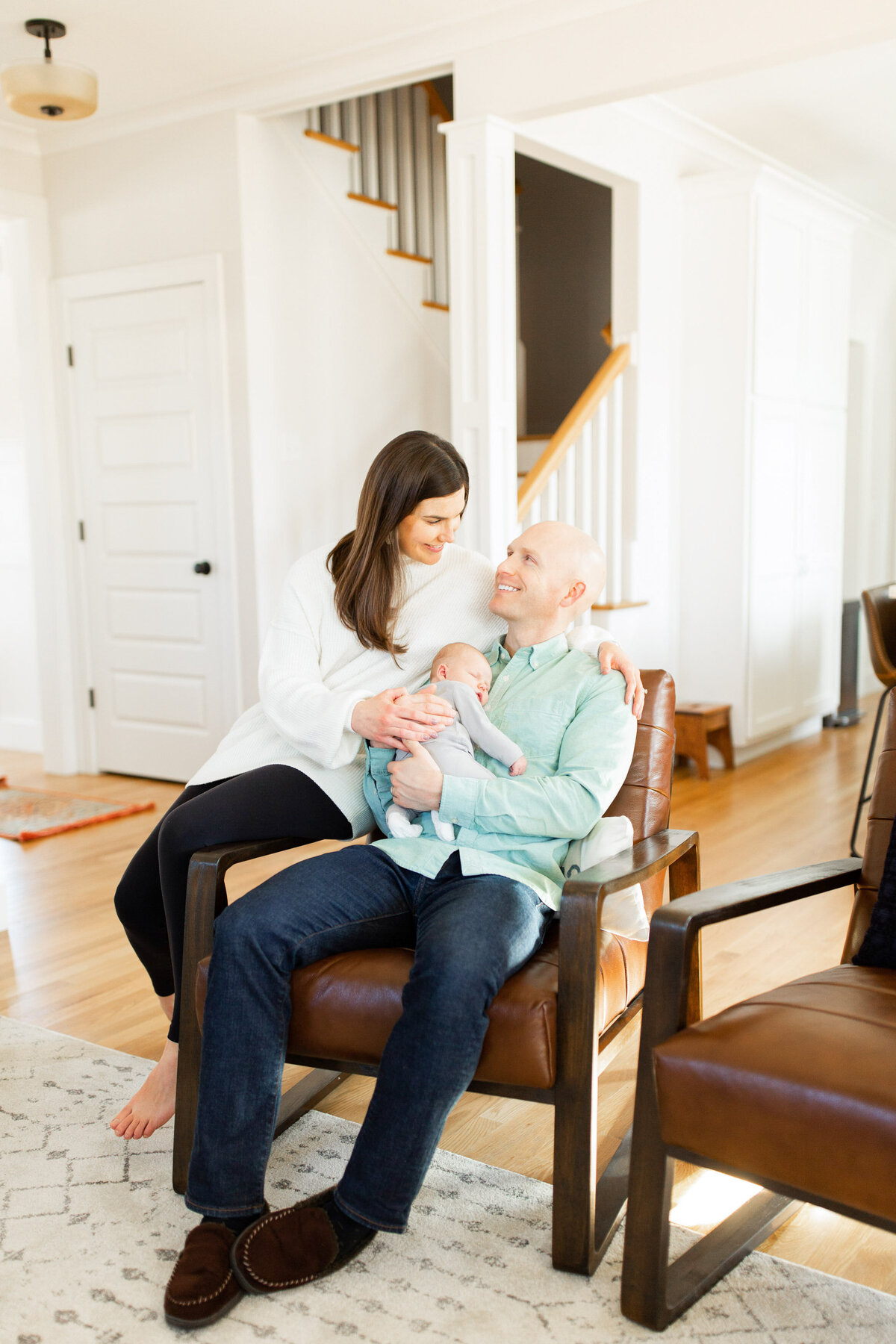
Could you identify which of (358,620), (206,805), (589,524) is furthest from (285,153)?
(206,805)

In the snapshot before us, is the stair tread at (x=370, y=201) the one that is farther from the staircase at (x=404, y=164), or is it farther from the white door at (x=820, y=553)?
the white door at (x=820, y=553)

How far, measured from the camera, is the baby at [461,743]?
5.98 feet

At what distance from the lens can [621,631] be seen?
4.77 m

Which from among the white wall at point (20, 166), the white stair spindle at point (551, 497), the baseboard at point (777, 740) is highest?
the white wall at point (20, 166)

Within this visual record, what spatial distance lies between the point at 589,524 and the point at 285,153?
1836mm

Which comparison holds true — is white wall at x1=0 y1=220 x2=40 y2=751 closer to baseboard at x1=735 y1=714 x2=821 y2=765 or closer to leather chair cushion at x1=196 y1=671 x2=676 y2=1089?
baseboard at x1=735 y1=714 x2=821 y2=765

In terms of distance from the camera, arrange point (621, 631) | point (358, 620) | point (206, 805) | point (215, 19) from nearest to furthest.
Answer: point (206, 805), point (358, 620), point (215, 19), point (621, 631)

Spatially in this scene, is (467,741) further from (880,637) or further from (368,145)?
(368,145)

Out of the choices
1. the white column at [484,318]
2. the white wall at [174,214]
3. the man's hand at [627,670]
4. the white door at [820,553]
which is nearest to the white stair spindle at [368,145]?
the white wall at [174,214]

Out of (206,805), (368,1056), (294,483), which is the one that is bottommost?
(368,1056)

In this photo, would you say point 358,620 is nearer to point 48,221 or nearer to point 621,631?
point 621,631

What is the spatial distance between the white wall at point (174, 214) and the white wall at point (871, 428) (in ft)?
12.3

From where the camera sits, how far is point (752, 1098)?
1.30 m

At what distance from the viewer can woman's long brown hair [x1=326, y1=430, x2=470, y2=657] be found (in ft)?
6.62
